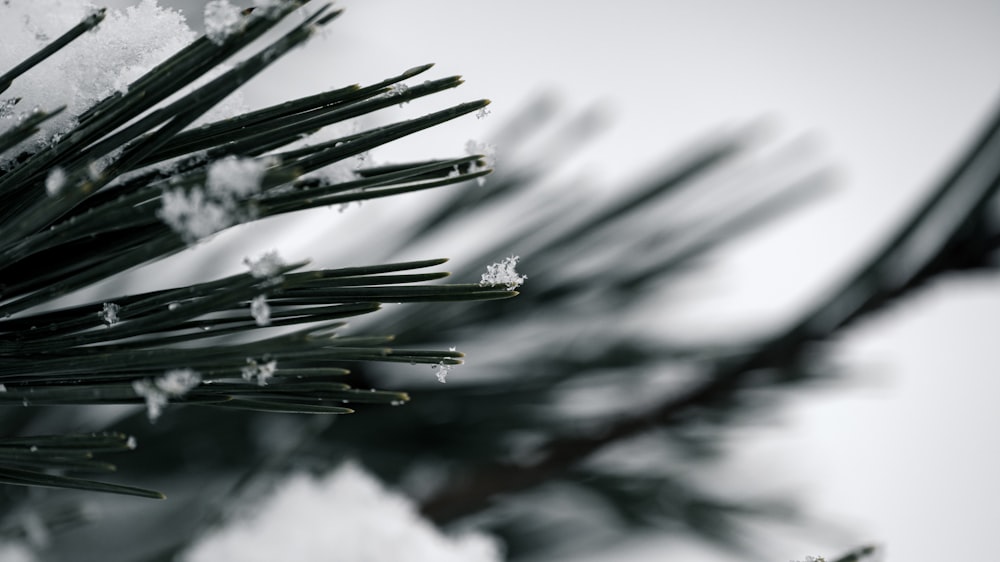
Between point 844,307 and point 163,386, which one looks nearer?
point 163,386

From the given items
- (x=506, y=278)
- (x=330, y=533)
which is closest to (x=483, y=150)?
(x=506, y=278)

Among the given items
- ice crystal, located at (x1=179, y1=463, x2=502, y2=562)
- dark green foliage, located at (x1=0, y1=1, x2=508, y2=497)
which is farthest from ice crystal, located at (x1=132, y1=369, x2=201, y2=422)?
ice crystal, located at (x1=179, y1=463, x2=502, y2=562)

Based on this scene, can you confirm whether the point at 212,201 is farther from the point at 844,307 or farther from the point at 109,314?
the point at 844,307

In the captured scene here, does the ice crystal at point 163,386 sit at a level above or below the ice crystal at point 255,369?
below

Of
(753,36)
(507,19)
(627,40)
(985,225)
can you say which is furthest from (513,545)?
Result: (753,36)

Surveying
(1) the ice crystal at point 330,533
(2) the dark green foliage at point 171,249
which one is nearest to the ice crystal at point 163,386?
(2) the dark green foliage at point 171,249

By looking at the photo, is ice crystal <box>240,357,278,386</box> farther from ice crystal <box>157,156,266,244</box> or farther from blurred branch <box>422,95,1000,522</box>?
blurred branch <box>422,95,1000,522</box>

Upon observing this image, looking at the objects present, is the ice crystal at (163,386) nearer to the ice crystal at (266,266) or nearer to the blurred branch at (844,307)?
the ice crystal at (266,266)
